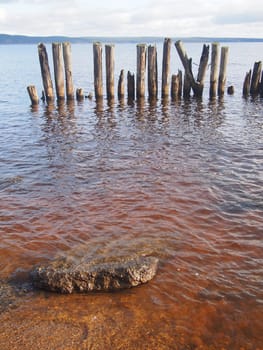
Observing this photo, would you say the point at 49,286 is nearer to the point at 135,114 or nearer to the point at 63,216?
the point at 63,216

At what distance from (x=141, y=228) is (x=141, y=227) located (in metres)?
0.04

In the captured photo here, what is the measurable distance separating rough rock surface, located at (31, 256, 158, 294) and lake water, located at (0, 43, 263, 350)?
0.13 m

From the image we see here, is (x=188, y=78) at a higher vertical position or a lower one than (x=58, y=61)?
lower

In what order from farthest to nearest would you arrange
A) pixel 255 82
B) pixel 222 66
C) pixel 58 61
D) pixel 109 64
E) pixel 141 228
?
pixel 255 82
pixel 222 66
pixel 109 64
pixel 58 61
pixel 141 228

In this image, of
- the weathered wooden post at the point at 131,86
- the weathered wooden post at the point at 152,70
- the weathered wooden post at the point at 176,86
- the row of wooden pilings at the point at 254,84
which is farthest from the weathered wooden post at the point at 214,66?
the weathered wooden post at the point at 131,86

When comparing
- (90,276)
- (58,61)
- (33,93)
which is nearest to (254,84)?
(58,61)

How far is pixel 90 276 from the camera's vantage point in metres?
4.80

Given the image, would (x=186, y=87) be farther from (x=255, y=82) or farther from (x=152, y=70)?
(x=255, y=82)

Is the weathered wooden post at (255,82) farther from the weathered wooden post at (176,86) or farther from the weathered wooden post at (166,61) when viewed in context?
the weathered wooden post at (166,61)

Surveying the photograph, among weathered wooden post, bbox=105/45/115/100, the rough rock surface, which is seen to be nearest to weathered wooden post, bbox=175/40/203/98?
weathered wooden post, bbox=105/45/115/100

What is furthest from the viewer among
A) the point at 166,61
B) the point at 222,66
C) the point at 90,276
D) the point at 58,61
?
the point at 222,66

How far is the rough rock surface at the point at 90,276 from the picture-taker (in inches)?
188

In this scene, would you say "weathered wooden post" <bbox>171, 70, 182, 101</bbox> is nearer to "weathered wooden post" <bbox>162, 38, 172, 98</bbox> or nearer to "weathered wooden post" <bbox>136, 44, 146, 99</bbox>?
"weathered wooden post" <bbox>162, 38, 172, 98</bbox>

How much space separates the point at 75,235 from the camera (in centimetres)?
635
